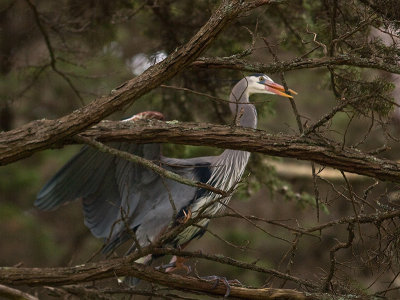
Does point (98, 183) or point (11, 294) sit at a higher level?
point (98, 183)

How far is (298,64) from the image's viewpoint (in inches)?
133

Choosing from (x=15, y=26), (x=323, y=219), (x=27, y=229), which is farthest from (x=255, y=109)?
(x=323, y=219)

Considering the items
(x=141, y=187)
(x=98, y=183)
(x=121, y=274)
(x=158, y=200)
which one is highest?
(x=98, y=183)

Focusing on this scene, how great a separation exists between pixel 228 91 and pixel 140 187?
0.96 meters

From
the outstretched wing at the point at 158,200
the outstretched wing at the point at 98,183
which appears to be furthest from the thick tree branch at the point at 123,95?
the outstretched wing at the point at 158,200

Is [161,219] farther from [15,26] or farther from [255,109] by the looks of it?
[15,26]

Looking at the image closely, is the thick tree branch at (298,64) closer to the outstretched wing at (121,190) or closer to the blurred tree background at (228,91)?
the blurred tree background at (228,91)

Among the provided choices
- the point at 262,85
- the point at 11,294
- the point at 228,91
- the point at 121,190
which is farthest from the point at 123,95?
the point at 228,91

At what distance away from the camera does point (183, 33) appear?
550 centimetres

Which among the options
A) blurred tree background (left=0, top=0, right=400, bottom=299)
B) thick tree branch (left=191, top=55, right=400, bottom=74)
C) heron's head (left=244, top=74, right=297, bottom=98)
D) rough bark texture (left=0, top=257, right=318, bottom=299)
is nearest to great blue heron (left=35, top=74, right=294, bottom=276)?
heron's head (left=244, top=74, right=297, bottom=98)

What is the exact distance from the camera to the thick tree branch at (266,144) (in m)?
3.46

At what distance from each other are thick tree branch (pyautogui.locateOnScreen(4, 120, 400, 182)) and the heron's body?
1241 mm

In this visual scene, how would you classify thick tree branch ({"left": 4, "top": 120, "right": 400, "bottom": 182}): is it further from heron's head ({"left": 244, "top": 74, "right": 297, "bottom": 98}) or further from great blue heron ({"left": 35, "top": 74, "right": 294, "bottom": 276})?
heron's head ({"left": 244, "top": 74, "right": 297, "bottom": 98})

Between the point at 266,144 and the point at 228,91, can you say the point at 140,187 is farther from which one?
the point at 266,144
